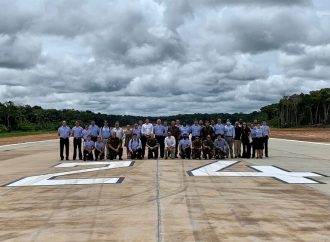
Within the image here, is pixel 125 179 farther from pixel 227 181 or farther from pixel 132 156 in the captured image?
pixel 132 156

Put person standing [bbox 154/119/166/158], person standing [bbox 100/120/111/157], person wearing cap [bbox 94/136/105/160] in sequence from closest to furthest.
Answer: person wearing cap [bbox 94/136/105/160] → person standing [bbox 154/119/166/158] → person standing [bbox 100/120/111/157]

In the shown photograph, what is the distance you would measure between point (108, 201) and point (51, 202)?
113cm

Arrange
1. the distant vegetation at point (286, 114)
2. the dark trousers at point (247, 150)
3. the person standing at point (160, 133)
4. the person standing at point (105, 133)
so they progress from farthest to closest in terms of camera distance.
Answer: the distant vegetation at point (286, 114) < the dark trousers at point (247, 150) < the person standing at point (105, 133) < the person standing at point (160, 133)

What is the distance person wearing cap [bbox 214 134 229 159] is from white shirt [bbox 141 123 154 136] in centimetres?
276

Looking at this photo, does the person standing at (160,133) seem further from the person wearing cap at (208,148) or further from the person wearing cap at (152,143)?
the person wearing cap at (208,148)

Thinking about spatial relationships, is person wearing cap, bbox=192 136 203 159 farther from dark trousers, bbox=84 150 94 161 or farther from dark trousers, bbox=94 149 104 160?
dark trousers, bbox=84 150 94 161

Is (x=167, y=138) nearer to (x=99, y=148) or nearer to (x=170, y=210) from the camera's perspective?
(x=99, y=148)

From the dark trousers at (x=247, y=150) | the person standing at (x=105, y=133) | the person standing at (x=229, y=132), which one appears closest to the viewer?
the person standing at (x=229, y=132)

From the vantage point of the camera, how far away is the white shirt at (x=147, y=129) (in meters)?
21.5

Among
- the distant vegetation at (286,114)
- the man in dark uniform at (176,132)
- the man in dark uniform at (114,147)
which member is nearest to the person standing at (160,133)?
the man in dark uniform at (176,132)

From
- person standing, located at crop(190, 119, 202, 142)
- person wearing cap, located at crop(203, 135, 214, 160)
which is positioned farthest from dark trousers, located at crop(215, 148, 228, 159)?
person standing, located at crop(190, 119, 202, 142)

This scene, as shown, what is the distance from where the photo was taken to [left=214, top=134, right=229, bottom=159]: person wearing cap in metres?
21.0

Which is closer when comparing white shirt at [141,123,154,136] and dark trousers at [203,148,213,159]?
dark trousers at [203,148,213,159]

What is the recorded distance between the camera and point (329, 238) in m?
6.85
